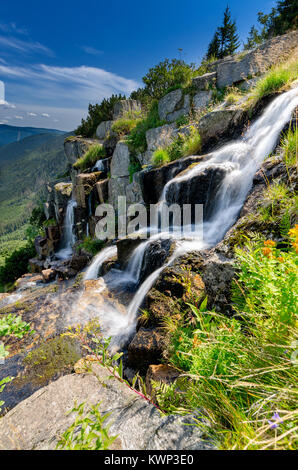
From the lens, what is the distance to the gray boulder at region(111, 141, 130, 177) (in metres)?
12.9

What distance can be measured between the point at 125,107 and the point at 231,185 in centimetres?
1648

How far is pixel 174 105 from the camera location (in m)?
A: 12.4

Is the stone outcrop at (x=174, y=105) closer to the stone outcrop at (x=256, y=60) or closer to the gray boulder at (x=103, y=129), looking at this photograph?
the stone outcrop at (x=256, y=60)

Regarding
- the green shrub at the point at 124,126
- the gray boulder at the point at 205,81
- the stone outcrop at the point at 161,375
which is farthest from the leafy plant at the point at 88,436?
the green shrub at the point at 124,126

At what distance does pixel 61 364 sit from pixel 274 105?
844cm

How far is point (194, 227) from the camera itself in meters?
6.03

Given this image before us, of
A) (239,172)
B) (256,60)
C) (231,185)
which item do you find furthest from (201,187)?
(256,60)

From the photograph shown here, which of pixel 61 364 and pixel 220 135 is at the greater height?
pixel 220 135

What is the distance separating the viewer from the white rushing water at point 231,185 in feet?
15.8

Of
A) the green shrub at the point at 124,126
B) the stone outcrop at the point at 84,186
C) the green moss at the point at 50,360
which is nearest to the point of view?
the green moss at the point at 50,360

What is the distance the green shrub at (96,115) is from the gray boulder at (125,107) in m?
1.40
